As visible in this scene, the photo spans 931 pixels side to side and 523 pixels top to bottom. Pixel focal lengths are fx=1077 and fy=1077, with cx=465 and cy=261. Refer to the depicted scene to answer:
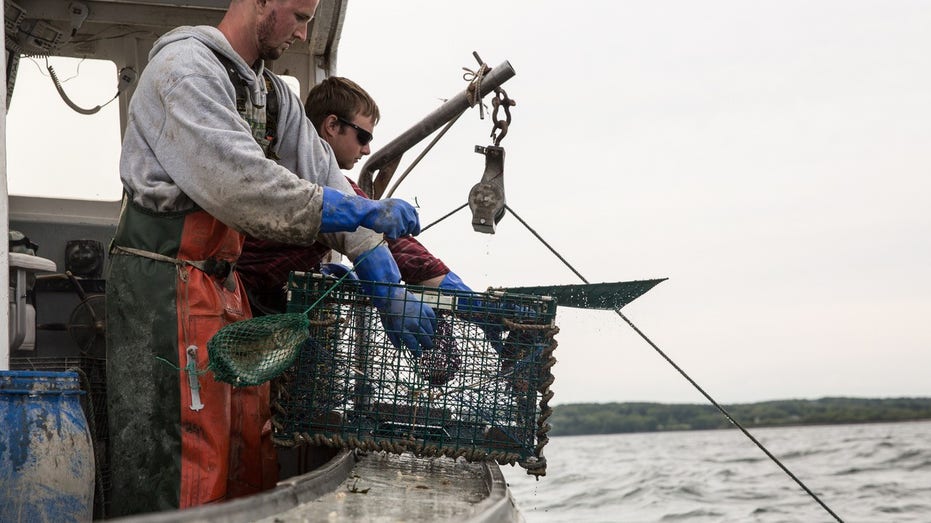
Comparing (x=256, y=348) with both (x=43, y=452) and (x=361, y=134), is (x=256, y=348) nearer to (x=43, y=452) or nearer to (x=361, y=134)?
(x=43, y=452)

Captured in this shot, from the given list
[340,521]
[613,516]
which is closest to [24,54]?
[340,521]

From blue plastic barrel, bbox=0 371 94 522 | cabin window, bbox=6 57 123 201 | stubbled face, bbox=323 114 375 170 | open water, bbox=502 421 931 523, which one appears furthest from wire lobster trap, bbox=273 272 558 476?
open water, bbox=502 421 931 523

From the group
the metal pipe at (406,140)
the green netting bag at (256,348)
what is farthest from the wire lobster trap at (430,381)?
the metal pipe at (406,140)

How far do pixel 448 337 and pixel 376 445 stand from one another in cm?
39

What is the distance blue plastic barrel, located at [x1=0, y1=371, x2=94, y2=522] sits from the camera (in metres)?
2.83

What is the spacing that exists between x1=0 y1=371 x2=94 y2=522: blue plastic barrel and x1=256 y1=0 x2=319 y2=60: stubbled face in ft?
3.92

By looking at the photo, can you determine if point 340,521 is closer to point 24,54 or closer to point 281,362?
point 281,362

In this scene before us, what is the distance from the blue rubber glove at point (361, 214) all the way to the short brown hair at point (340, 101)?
1.54 meters

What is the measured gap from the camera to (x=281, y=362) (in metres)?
3.00

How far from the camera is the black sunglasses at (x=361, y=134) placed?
15.3ft

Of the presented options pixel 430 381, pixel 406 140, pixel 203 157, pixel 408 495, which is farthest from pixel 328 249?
pixel 406 140

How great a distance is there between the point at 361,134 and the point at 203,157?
1.71 metres

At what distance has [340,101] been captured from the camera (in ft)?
15.3

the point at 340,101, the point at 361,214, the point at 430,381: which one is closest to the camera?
the point at 361,214
